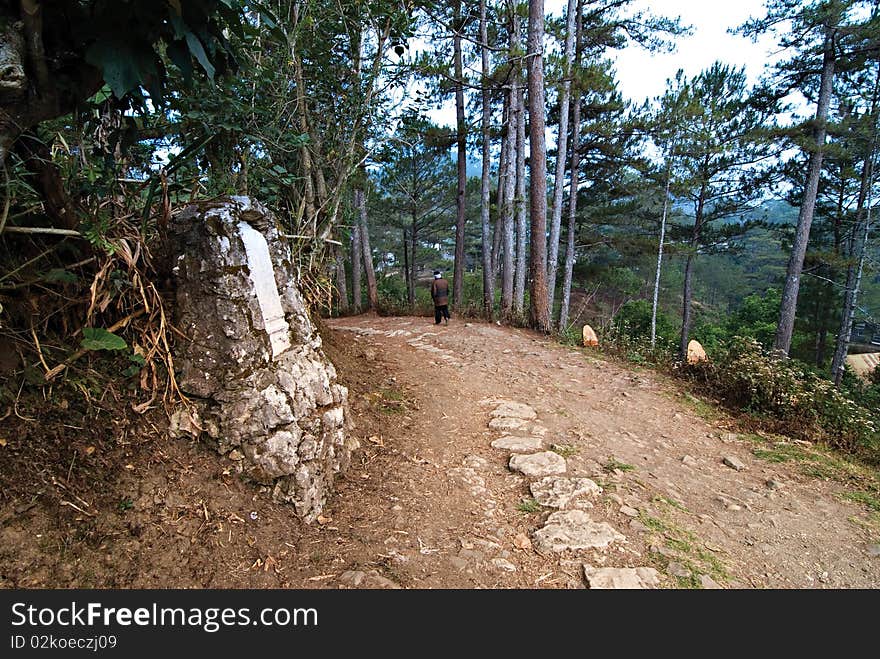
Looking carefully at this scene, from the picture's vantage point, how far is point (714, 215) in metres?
16.5

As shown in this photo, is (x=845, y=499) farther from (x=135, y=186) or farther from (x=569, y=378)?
(x=135, y=186)

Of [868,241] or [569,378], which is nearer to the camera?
[569,378]

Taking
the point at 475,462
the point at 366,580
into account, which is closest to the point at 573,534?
the point at 475,462

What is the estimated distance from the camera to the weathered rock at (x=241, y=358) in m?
2.11

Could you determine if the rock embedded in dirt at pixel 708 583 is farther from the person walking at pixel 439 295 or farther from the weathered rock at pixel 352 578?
the person walking at pixel 439 295

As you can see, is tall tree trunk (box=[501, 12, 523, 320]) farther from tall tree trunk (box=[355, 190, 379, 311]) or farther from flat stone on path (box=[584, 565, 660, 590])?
flat stone on path (box=[584, 565, 660, 590])

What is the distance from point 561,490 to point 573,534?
429mm

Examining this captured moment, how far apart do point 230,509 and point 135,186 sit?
185 centimetres

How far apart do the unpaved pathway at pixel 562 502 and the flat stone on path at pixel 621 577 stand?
22 millimetres

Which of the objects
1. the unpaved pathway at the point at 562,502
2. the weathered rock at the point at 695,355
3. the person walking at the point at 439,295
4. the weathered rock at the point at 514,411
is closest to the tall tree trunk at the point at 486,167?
the person walking at the point at 439,295

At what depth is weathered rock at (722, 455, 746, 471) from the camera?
337 cm

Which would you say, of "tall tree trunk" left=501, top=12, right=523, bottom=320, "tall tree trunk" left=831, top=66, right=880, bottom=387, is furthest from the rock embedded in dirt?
"tall tree trunk" left=831, top=66, right=880, bottom=387

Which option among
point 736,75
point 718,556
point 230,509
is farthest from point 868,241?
point 230,509

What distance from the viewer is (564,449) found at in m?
3.23
